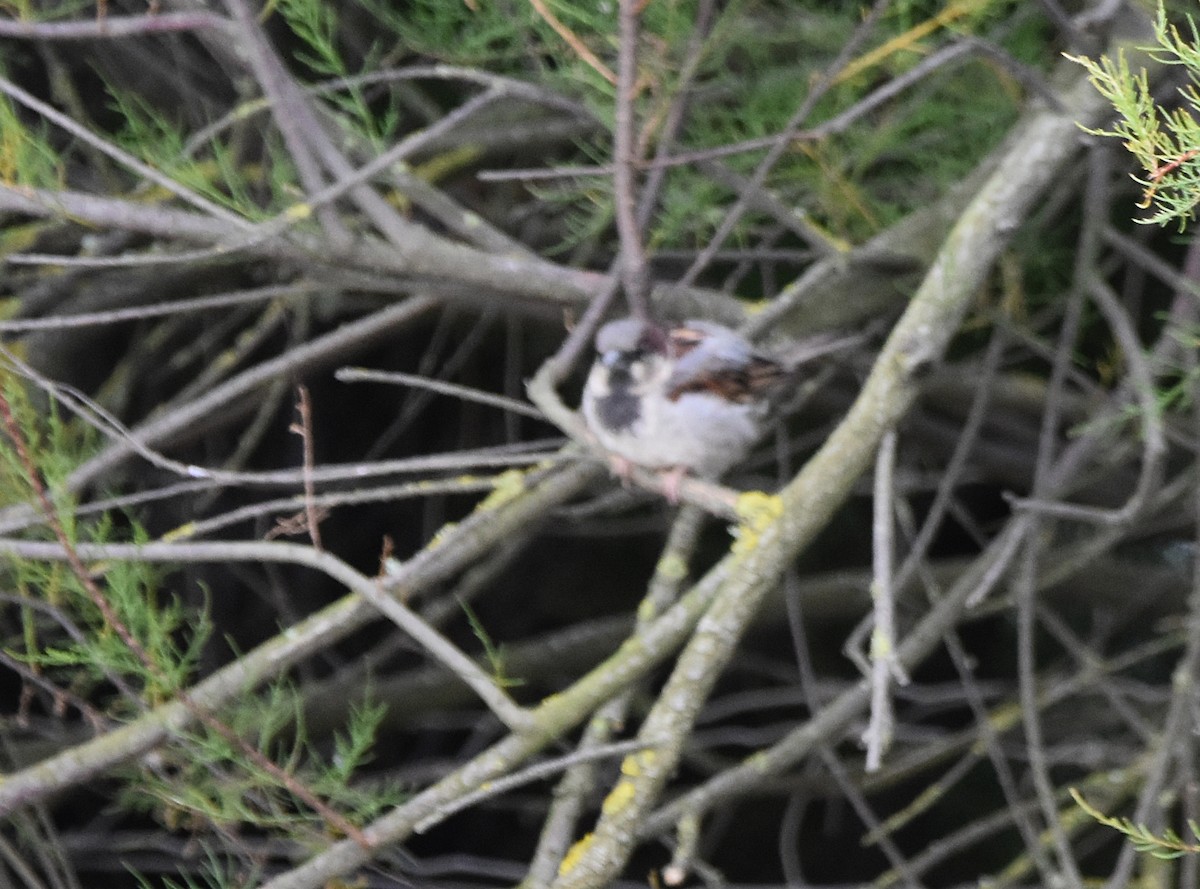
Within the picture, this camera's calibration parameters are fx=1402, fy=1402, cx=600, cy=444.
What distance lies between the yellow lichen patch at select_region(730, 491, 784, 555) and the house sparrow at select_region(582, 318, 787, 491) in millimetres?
708

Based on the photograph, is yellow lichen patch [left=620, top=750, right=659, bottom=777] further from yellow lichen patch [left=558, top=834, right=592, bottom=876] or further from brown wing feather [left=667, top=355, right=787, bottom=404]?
brown wing feather [left=667, top=355, right=787, bottom=404]

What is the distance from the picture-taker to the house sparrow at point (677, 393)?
2.81 m

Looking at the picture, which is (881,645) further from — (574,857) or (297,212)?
(297,212)

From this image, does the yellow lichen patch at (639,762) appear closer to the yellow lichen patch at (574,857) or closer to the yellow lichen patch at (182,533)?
the yellow lichen patch at (574,857)

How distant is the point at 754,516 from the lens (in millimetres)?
2059

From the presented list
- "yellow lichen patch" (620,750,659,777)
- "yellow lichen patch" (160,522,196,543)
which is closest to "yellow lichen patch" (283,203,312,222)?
"yellow lichen patch" (160,522,196,543)

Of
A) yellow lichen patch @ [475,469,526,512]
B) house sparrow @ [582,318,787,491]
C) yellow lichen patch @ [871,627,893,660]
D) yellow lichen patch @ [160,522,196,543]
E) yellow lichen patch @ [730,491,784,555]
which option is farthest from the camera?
house sparrow @ [582,318,787,491]

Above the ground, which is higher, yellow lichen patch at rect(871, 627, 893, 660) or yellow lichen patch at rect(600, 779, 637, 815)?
yellow lichen patch at rect(871, 627, 893, 660)

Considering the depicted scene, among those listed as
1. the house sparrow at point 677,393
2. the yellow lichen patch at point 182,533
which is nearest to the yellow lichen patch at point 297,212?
the yellow lichen patch at point 182,533

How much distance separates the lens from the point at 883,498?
76.9 inches

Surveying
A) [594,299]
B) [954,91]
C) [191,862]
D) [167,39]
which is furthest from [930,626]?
[167,39]

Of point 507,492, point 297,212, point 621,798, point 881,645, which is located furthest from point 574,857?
point 297,212

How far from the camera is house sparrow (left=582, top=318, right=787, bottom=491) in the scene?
9.23ft

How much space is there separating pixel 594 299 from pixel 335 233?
0.48 meters
